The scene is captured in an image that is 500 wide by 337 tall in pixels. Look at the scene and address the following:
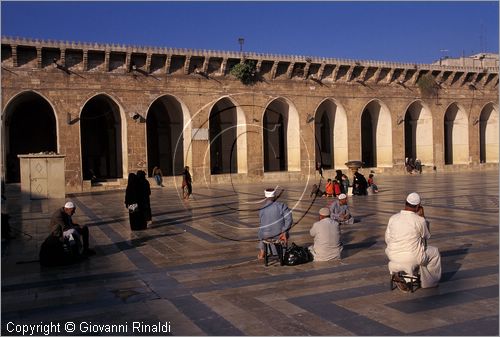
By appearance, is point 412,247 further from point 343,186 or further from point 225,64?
point 225,64

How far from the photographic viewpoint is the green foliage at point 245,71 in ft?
86.5

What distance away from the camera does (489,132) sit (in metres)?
35.6

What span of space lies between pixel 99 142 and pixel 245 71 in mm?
9624

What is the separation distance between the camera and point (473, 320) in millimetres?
4281

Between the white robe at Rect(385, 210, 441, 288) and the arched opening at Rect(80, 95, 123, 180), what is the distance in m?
23.5

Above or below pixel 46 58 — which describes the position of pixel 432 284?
below

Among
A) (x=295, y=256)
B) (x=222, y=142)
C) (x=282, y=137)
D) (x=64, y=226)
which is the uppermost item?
(x=282, y=137)

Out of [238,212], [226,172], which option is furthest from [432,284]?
[226,172]

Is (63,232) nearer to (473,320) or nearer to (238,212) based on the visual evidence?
(473,320)

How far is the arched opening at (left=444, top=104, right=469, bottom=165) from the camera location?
1339 inches

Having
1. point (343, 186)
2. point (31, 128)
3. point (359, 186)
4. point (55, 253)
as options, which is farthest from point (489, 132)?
point (55, 253)

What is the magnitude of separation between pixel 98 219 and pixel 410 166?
75.2ft

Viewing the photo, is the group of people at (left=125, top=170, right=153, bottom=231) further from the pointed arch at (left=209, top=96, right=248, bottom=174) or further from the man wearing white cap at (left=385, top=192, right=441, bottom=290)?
the pointed arch at (left=209, top=96, right=248, bottom=174)

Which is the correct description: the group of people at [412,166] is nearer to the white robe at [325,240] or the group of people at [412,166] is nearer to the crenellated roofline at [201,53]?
the crenellated roofline at [201,53]
